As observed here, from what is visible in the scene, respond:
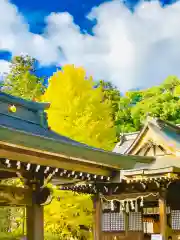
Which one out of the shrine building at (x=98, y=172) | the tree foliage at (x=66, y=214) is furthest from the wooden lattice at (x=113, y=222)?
the tree foliage at (x=66, y=214)

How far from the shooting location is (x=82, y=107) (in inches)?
916

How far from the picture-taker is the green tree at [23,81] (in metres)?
36.6

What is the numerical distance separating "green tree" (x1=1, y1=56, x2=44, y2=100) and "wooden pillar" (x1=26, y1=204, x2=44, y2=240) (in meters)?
24.7

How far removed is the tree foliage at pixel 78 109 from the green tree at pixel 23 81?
10.6m

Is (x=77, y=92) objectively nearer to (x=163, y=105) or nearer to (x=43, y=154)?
(x=163, y=105)

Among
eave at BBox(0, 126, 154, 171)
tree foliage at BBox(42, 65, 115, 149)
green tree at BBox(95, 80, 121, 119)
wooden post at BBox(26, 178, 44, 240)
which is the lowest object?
wooden post at BBox(26, 178, 44, 240)

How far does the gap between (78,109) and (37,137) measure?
1465cm

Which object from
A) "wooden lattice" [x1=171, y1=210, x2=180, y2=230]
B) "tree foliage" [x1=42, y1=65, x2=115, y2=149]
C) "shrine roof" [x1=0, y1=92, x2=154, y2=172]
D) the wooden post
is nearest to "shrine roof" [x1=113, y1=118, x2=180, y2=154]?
"wooden lattice" [x1=171, y1=210, x2=180, y2=230]

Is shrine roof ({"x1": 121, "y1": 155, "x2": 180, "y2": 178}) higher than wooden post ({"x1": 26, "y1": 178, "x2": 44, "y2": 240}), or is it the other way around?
shrine roof ({"x1": 121, "y1": 155, "x2": 180, "y2": 178})

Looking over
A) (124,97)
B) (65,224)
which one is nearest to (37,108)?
(65,224)

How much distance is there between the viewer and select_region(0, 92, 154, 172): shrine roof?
320 inches

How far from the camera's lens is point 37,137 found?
27.5 ft

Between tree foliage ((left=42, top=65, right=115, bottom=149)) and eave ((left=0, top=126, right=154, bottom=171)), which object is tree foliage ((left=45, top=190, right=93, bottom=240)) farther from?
eave ((left=0, top=126, right=154, bottom=171))

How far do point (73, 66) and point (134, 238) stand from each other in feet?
39.5
